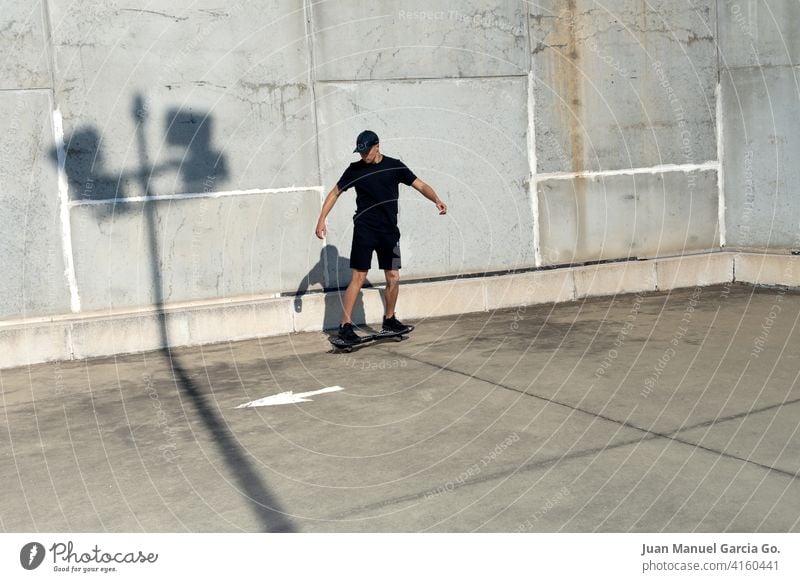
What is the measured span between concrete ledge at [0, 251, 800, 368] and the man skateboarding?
112 centimetres

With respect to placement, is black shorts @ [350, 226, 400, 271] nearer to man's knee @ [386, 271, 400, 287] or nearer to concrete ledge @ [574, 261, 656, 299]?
man's knee @ [386, 271, 400, 287]

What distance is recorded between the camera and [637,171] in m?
12.6

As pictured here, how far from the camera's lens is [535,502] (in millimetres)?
5441

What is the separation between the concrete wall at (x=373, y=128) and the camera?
10.2m

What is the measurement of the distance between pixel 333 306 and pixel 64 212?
2.69 meters

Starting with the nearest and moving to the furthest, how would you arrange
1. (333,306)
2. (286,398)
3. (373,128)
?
(286,398), (333,306), (373,128)

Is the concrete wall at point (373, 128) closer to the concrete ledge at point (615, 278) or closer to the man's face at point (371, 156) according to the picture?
the concrete ledge at point (615, 278)

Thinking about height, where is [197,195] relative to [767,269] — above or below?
above

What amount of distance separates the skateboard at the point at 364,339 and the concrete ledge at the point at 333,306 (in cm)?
79

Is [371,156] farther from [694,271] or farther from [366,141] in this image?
[694,271]

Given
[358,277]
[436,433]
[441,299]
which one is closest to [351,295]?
[358,277]

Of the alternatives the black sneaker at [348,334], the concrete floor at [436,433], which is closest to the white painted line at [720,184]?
the concrete floor at [436,433]

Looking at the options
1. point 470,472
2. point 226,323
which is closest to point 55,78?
point 226,323

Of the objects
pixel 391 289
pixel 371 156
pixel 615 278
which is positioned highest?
pixel 371 156
